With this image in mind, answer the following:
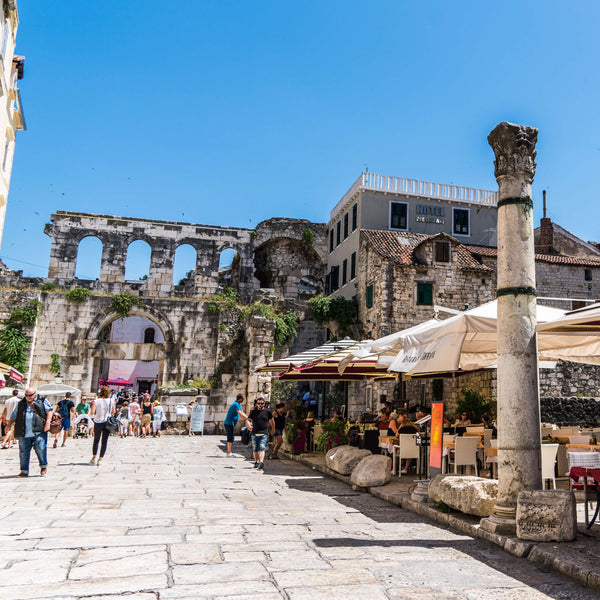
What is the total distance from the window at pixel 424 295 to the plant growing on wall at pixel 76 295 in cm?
1459

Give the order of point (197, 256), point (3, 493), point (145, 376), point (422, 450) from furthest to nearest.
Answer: point (145, 376) < point (197, 256) < point (422, 450) < point (3, 493)

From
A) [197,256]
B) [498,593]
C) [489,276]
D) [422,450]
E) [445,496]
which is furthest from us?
[197,256]

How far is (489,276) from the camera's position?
24875 mm

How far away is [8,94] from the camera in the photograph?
57.1 feet

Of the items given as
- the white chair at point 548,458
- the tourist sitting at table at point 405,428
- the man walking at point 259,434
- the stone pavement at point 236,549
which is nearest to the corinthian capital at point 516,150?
the white chair at point 548,458

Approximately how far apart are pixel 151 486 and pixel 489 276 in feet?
66.1

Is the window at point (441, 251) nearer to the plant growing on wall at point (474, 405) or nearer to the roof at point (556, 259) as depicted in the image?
the roof at point (556, 259)

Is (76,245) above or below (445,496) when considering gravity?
above

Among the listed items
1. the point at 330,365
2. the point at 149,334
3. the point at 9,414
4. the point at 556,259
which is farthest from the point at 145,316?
the point at 556,259

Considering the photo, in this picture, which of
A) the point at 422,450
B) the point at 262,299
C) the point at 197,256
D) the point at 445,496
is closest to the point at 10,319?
the point at 197,256

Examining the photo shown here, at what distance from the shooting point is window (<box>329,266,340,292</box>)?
1138 inches

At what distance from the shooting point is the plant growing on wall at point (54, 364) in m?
23.3

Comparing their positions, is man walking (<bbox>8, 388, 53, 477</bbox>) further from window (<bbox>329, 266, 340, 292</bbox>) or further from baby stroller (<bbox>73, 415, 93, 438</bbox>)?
window (<bbox>329, 266, 340, 292</bbox>)

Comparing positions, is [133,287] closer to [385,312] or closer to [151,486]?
[385,312]
